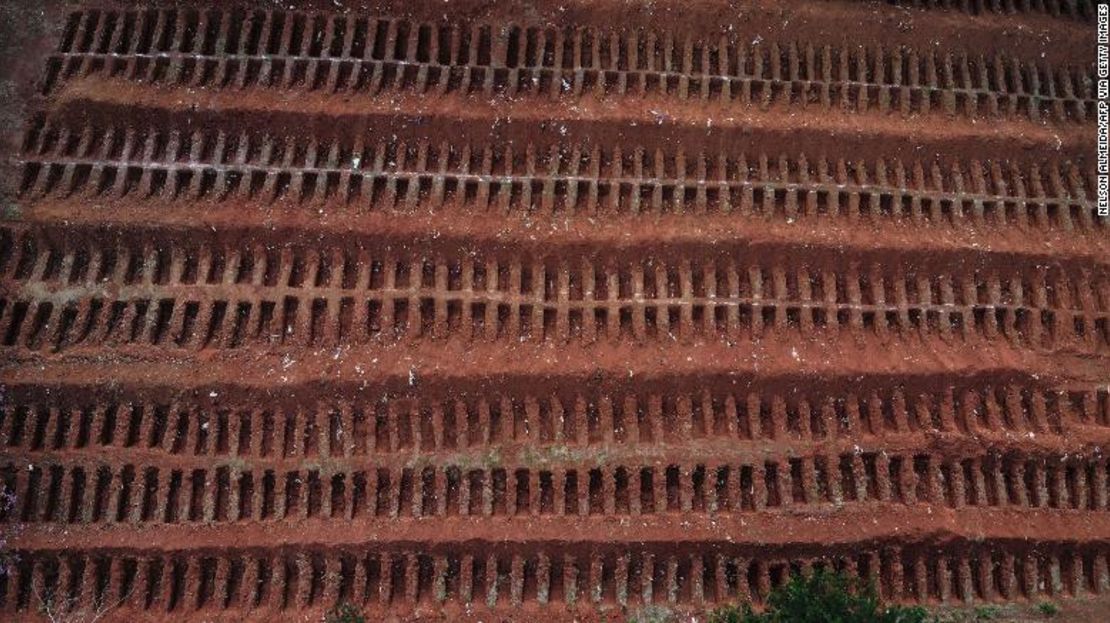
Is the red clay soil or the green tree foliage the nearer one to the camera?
the green tree foliage

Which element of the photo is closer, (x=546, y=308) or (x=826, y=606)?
(x=826, y=606)

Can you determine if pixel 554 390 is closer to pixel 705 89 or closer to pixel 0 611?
pixel 705 89

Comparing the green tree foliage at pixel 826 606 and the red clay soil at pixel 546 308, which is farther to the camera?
the red clay soil at pixel 546 308

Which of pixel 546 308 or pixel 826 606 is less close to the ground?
pixel 546 308

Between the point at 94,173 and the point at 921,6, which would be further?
the point at 921,6

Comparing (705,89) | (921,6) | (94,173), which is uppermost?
(921,6)

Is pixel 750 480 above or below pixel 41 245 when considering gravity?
below

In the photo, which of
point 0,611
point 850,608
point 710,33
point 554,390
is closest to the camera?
point 850,608

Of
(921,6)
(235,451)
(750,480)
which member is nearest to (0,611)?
(235,451)
